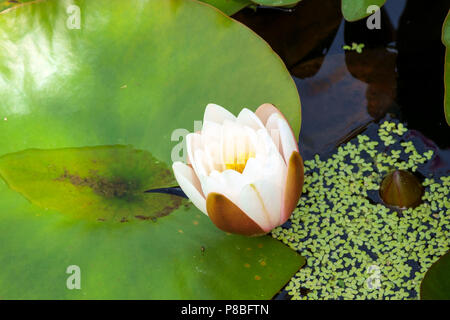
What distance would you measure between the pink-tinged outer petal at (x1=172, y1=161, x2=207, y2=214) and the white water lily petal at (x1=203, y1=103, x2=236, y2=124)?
0.18 metres

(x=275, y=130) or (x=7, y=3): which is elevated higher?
(x=7, y=3)

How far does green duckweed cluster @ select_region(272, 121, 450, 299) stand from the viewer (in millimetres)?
1803

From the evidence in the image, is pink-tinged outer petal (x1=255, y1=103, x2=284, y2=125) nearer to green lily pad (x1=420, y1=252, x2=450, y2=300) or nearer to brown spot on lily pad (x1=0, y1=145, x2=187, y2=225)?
brown spot on lily pad (x1=0, y1=145, x2=187, y2=225)

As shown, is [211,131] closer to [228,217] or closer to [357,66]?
[228,217]

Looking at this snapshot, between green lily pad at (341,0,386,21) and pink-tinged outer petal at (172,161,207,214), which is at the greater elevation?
green lily pad at (341,0,386,21)

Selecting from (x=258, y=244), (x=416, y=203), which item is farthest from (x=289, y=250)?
(x=416, y=203)

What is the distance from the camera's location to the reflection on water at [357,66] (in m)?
2.11

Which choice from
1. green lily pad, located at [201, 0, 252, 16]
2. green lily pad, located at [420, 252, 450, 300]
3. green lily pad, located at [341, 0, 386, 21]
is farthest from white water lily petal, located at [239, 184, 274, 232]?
green lily pad, located at [201, 0, 252, 16]

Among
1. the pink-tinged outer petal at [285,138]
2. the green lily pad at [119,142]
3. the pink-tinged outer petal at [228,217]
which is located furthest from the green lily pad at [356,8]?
the pink-tinged outer petal at [228,217]

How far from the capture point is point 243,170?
5.28 feet

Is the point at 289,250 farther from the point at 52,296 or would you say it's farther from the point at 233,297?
the point at 52,296

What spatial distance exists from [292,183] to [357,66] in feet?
2.86

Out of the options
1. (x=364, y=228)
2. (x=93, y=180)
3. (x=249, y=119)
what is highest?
(x=249, y=119)

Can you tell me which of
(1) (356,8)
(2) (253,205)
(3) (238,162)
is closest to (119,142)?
(3) (238,162)
